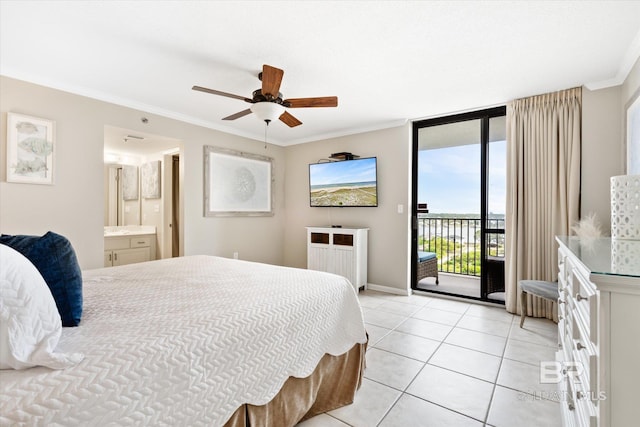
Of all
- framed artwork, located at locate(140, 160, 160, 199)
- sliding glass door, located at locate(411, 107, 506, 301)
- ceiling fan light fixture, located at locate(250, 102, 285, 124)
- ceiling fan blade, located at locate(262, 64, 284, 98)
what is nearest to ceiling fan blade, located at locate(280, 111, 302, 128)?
ceiling fan light fixture, located at locate(250, 102, 285, 124)

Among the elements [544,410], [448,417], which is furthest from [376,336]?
[544,410]

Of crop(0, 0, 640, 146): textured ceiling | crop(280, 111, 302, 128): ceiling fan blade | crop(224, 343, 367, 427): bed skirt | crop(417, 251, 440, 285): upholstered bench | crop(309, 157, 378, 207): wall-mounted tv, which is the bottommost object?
crop(224, 343, 367, 427): bed skirt

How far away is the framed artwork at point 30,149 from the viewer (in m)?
2.58

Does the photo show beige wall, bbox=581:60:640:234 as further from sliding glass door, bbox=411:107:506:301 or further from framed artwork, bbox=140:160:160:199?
framed artwork, bbox=140:160:160:199

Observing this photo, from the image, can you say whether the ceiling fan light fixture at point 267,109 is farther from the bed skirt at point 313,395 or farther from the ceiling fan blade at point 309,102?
the bed skirt at point 313,395

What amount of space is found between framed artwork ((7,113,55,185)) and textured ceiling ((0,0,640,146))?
1.31 ft

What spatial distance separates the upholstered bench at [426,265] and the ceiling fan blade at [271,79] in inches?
122

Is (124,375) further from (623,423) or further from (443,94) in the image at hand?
(443,94)

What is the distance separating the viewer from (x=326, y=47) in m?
2.22

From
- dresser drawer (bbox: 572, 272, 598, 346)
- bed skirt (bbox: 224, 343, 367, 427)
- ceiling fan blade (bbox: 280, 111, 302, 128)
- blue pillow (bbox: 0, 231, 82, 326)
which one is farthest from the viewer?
ceiling fan blade (bbox: 280, 111, 302, 128)

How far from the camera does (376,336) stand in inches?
107

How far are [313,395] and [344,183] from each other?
3.31 m

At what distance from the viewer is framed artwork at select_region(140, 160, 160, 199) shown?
16.6 ft

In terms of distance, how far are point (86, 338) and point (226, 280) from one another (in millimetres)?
907
